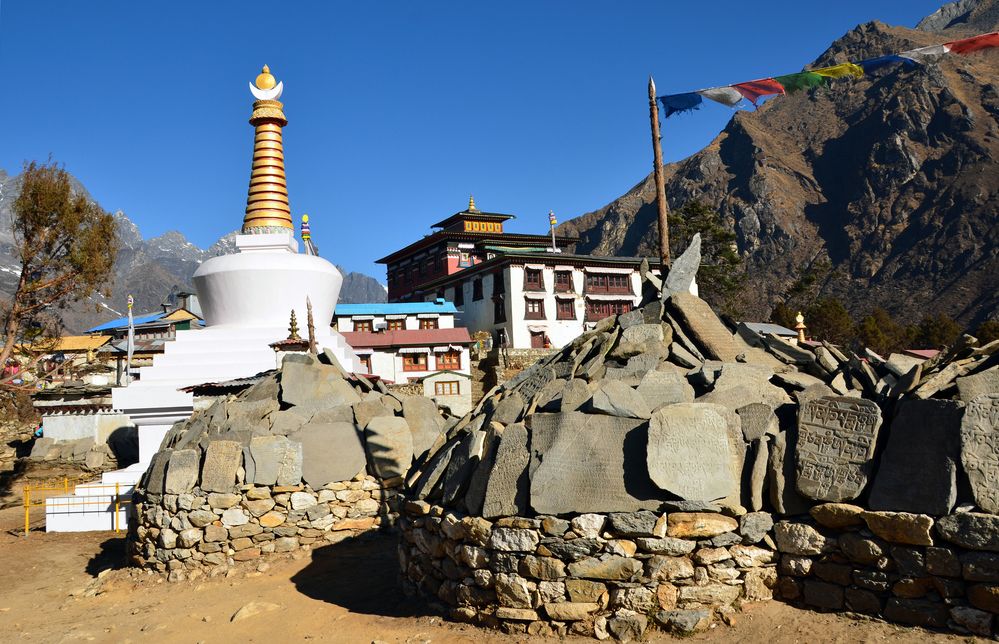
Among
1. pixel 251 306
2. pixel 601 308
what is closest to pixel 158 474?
pixel 251 306

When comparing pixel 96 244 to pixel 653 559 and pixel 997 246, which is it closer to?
pixel 653 559

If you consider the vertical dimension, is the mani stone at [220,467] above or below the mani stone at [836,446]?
below

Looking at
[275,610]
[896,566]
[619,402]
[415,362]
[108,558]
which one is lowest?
[108,558]

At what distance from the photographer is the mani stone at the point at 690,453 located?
6539mm

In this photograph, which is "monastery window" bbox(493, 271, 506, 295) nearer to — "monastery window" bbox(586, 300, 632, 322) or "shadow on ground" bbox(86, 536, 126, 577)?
"monastery window" bbox(586, 300, 632, 322)

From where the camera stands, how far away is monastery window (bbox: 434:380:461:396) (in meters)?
30.3

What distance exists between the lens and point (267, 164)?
23.5 metres

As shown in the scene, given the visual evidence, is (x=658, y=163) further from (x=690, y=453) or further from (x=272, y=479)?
(x=272, y=479)

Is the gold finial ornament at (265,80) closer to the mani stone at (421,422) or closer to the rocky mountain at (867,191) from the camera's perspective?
the mani stone at (421,422)

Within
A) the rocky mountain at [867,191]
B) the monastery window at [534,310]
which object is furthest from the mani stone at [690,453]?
the rocky mountain at [867,191]

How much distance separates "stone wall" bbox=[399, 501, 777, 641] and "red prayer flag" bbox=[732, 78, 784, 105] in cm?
865

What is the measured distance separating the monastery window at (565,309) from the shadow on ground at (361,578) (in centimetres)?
3002

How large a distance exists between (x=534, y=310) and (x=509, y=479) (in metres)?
33.3

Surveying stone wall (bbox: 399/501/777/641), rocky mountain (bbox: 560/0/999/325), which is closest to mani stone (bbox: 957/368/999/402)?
stone wall (bbox: 399/501/777/641)
